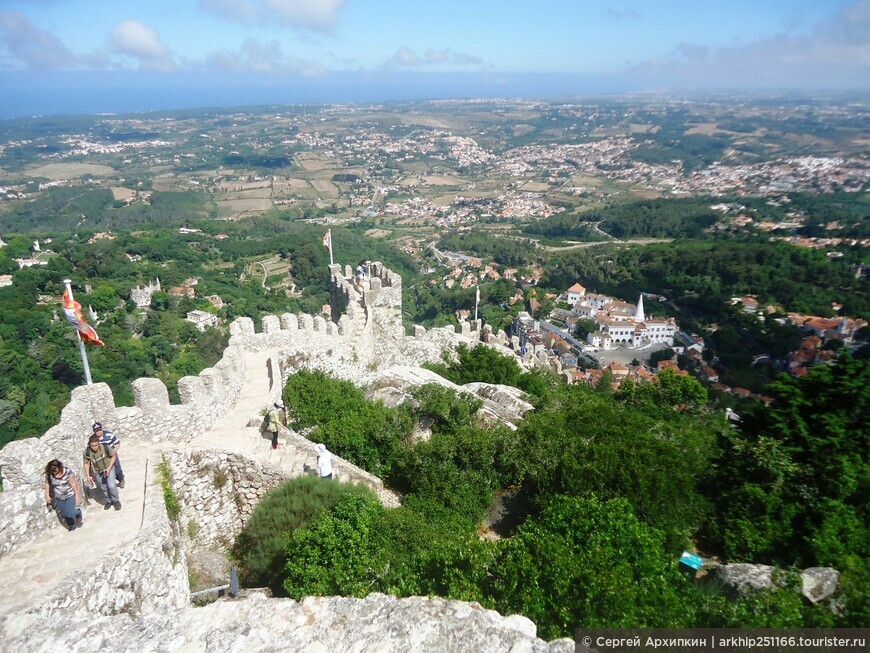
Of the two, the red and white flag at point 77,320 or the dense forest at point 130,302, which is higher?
the red and white flag at point 77,320

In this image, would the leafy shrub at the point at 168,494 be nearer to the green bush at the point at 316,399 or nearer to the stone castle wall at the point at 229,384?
the stone castle wall at the point at 229,384

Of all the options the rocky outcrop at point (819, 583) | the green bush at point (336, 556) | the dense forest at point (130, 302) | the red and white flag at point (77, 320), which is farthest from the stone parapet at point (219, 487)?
the dense forest at point (130, 302)

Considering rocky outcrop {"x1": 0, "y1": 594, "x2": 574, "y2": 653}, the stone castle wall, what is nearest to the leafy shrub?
the stone castle wall

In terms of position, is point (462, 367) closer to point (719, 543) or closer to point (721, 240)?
point (719, 543)

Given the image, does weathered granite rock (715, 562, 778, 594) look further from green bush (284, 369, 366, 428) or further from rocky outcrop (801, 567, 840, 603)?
green bush (284, 369, 366, 428)

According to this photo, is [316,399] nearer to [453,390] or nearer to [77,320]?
[453,390]

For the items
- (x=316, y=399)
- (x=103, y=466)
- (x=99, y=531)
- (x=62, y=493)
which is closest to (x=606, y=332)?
(x=316, y=399)

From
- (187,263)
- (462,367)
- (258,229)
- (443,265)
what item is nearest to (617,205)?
(443,265)
